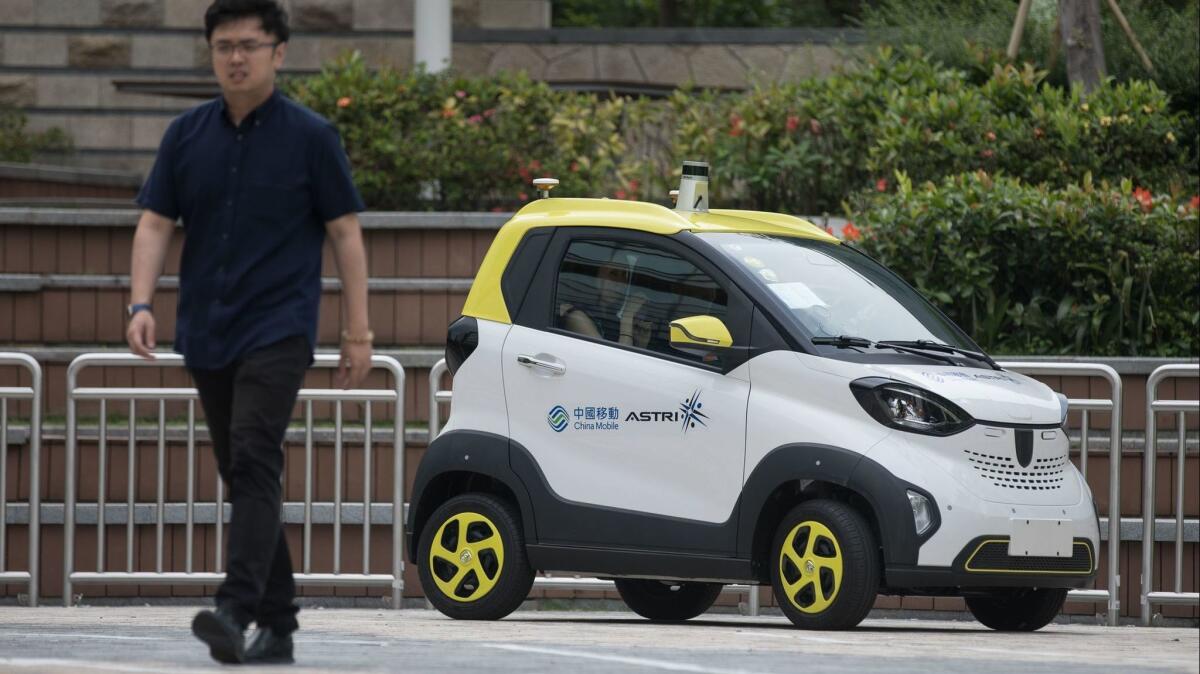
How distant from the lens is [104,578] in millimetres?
10461

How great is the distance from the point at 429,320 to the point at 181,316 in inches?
269

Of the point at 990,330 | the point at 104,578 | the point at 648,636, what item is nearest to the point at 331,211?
the point at 648,636

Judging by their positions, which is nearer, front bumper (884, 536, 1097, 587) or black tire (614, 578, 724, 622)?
front bumper (884, 536, 1097, 587)

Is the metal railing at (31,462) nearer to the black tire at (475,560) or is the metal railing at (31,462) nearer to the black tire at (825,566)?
the black tire at (475,560)

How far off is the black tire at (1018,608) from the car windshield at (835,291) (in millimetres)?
1091

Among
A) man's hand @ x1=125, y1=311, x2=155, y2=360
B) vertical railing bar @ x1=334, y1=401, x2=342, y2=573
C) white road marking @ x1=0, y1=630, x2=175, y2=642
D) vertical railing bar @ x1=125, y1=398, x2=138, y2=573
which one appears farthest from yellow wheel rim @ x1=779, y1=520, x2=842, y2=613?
vertical railing bar @ x1=125, y1=398, x2=138, y2=573

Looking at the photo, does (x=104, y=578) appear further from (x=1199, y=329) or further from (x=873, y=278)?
(x=1199, y=329)

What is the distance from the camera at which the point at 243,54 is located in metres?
5.87

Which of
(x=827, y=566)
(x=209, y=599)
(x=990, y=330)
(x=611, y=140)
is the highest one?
(x=611, y=140)

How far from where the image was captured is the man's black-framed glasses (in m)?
5.87

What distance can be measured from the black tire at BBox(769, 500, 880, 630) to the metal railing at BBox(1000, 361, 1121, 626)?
2.52 metres

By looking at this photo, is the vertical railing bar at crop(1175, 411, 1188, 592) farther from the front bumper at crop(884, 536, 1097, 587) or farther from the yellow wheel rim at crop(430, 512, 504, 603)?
the yellow wheel rim at crop(430, 512, 504, 603)

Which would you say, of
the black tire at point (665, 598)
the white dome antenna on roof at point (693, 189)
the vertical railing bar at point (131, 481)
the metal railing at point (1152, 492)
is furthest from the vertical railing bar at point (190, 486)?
the metal railing at point (1152, 492)

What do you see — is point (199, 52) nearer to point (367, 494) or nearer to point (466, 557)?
point (367, 494)
